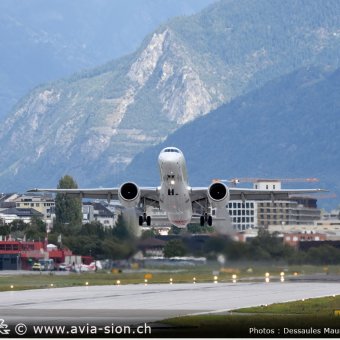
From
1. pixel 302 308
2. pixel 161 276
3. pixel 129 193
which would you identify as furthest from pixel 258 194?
pixel 161 276

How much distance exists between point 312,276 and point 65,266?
32.4m

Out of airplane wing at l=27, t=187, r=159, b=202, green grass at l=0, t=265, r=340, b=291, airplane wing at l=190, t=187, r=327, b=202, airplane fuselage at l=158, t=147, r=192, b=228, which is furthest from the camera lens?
green grass at l=0, t=265, r=340, b=291

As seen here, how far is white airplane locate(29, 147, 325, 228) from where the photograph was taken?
11756 cm

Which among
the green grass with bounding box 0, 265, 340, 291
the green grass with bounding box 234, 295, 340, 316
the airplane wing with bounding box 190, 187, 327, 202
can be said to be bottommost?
the green grass with bounding box 234, 295, 340, 316

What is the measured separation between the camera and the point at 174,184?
119 metres

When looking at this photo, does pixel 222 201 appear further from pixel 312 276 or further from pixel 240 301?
pixel 312 276

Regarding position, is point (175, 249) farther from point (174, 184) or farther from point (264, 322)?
point (264, 322)

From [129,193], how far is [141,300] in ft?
25.3

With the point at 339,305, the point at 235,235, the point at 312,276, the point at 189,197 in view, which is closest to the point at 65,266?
the point at 312,276

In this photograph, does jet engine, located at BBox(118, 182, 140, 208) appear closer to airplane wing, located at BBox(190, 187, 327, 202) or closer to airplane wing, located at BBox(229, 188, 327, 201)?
airplane wing, located at BBox(190, 187, 327, 202)

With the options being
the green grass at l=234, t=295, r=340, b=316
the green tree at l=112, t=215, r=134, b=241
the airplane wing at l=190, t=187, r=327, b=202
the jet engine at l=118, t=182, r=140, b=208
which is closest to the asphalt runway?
the green grass at l=234, t=295, r=340, b=316

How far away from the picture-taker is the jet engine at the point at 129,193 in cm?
12012

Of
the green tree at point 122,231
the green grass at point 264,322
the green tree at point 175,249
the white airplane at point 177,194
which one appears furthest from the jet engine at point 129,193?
the green tree at point 175,249

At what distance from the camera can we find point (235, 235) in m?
147
